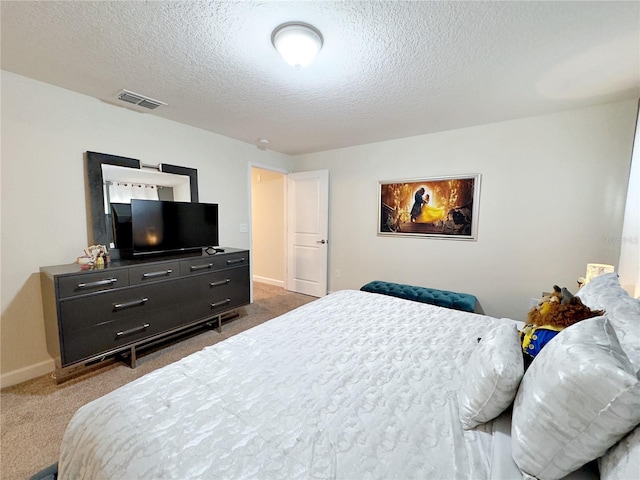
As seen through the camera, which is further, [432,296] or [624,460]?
[432,296]

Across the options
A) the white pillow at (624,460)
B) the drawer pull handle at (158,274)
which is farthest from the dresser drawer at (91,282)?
the white pillow at (624,460)

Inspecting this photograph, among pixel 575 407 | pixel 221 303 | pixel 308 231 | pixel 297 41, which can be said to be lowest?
pixel 221 303

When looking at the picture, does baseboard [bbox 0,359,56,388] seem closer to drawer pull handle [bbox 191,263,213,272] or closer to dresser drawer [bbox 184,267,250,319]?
dresser drawer [bbox 184,267,250,319]

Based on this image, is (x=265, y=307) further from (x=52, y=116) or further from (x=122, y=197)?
(x=52, y=116)

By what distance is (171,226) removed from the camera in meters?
2.85

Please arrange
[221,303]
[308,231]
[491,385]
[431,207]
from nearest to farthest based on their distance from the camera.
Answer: [491,385] → [221,303] → [431,207] → [308,231]

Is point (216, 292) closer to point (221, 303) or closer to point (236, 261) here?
point (221, 303)

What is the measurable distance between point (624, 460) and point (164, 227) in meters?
3.29

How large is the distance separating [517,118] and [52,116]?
4.49 meters

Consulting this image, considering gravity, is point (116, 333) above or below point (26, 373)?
above

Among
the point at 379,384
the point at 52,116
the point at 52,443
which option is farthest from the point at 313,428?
the point at 52,116

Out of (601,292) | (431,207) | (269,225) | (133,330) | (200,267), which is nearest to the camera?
(601,292)

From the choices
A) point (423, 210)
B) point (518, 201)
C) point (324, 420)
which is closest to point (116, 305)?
point (324, 420)

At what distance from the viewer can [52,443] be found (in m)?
1.53
